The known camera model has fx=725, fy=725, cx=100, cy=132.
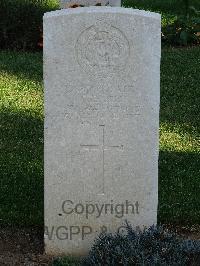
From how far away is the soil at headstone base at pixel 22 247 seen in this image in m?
4.75

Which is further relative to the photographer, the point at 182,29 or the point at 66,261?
the point at 182,29

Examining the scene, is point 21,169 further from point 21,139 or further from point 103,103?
point 103,103

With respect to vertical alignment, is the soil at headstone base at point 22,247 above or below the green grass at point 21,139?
below

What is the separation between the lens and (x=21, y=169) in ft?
20.2

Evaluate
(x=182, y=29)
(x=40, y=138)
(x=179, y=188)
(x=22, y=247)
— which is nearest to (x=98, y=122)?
(x=22, y=247)

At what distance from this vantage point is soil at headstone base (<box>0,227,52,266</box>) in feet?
15.6

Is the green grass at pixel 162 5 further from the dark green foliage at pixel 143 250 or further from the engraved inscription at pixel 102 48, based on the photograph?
the dark green foliage at pixel 143 250

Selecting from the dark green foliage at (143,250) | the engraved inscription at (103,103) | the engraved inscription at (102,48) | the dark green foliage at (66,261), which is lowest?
the dark green foliage at (66,261)

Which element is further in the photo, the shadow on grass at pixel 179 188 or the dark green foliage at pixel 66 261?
the shadow on grass at pixel 179 188

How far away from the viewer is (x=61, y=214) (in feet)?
15.5

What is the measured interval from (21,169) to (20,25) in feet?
16.7

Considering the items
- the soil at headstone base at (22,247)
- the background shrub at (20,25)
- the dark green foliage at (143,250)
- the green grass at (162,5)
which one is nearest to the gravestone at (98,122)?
the soil at headstone base at (22,247)

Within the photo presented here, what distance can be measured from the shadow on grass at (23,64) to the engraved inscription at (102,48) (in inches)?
176

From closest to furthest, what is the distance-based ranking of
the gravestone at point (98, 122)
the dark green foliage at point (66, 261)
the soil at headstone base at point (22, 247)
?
the gravestone at point (98, 122), the dark green foliage at point (66, 261), the soil at headstone base at point (22, 247)
